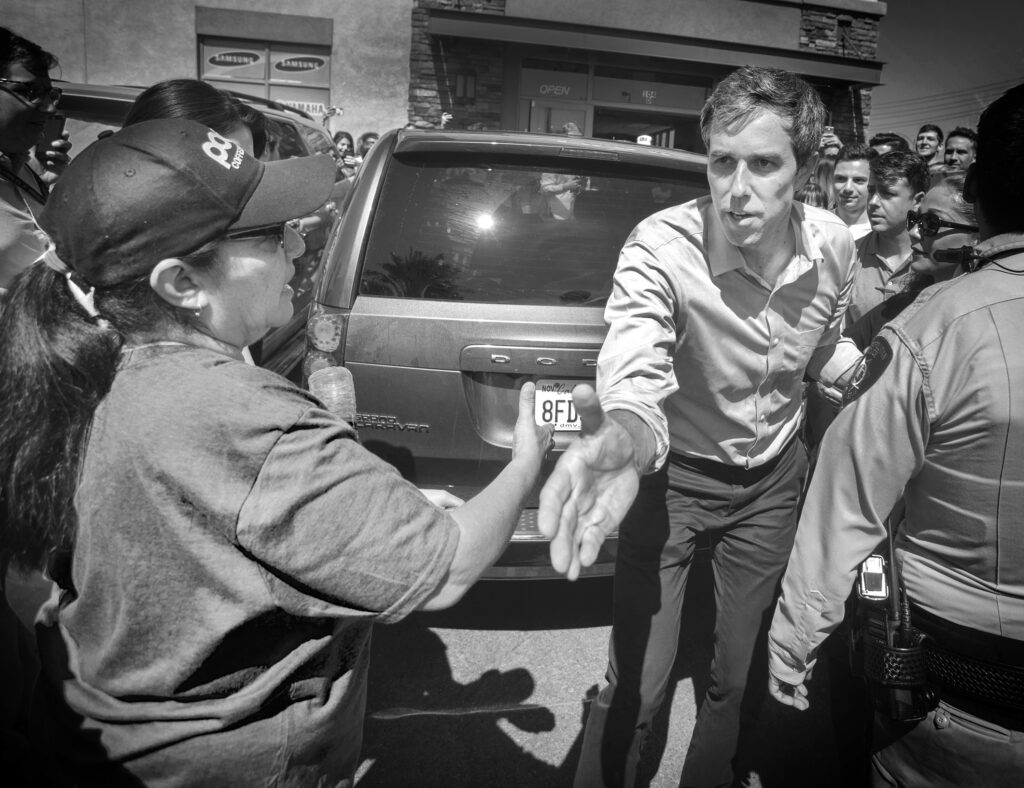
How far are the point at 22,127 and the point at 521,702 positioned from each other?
9.68ft

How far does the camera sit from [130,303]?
3.84 ft

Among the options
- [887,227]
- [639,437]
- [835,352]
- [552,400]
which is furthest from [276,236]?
[887,227]

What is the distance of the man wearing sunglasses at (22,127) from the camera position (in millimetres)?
2549

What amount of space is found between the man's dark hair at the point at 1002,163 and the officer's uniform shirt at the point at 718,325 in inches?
23.3

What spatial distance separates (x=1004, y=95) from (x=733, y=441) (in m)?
1.02

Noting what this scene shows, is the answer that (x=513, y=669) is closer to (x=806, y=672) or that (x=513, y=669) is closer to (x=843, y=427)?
(x=806, y=672)

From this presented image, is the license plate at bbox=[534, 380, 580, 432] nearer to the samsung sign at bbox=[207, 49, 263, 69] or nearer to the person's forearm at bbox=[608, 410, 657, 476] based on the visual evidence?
the person's forearm at bbox=[608, 410, 657, 476]

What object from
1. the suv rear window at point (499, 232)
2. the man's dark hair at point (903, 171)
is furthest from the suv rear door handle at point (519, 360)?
the man's dark hair at point (903, 171)

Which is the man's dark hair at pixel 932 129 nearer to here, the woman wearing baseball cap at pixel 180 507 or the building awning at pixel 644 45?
the building awning at pixel 644 45

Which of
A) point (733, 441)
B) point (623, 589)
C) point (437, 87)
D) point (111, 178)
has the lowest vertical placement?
point (623, 589)

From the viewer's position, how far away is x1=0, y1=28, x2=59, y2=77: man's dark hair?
282cm

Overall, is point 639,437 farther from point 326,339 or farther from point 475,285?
point 326,339

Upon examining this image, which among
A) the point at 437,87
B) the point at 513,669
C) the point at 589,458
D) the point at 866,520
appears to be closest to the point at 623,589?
the point at 866,520

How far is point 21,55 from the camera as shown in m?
2.86
